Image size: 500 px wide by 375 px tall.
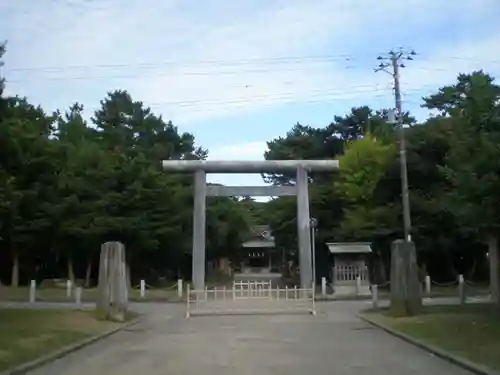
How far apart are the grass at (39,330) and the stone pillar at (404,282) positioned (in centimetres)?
914

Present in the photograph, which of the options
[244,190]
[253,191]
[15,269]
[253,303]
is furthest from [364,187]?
[15,269]

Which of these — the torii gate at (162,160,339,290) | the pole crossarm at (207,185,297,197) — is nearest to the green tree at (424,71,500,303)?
the torii gate at (162,160,339,290)

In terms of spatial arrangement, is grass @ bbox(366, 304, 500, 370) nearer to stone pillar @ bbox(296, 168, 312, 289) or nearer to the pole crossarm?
stone pillar @ bbox(296, 168, 312, 289)

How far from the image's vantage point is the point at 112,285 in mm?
25297

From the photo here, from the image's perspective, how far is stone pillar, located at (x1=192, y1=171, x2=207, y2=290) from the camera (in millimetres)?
→ 42781

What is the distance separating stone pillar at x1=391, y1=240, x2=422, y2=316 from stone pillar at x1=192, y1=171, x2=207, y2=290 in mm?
17919

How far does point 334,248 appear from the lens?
4288cm

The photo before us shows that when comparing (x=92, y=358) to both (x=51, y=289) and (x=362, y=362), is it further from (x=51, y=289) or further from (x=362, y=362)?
(x=51, y=289)

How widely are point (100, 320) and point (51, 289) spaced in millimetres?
22767

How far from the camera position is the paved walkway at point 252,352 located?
1312cm

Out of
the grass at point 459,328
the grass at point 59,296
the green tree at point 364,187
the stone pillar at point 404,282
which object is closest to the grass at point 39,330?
the grass at point 459,328

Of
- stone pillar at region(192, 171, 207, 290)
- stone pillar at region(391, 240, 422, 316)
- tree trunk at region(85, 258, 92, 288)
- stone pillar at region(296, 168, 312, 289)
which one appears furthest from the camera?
tree trunk at region(85, 258, 92, 288)

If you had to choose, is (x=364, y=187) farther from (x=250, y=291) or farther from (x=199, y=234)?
(x=250, y=291)

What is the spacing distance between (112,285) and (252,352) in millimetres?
10377
